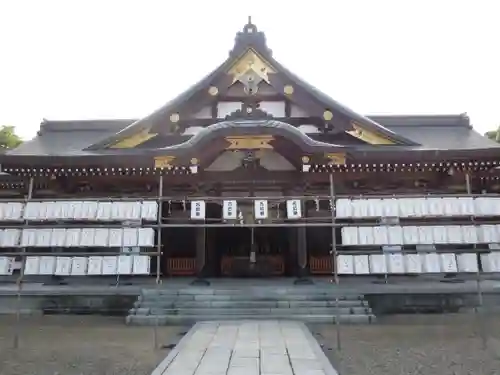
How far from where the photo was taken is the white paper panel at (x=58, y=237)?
29.7 ft

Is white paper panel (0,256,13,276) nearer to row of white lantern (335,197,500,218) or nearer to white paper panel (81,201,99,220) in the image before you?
white paper panel (81,201,99,220)

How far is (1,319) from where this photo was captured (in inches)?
426

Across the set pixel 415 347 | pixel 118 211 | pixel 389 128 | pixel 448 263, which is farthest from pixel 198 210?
pixel 389 128

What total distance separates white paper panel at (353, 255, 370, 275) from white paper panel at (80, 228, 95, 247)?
587 cm

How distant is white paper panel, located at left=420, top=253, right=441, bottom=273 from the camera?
8695 millimetres

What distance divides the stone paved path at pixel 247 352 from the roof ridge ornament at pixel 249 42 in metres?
9.21

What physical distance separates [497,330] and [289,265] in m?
7.50

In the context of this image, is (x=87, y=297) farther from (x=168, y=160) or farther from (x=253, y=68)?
(x=253, y=68)

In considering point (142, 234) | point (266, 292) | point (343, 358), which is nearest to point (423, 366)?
point (343, 358)

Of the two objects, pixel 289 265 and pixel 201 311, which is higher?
pixel 289 265

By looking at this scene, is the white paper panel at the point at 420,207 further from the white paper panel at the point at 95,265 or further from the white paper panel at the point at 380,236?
the white paper panel at the point at 95,265

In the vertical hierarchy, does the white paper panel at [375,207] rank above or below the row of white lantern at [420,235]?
above

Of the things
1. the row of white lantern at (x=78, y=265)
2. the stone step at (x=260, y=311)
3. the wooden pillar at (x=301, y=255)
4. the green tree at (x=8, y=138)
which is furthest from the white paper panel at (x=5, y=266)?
the green tree at (x=8, y=138)

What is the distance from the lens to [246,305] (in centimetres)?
1041
